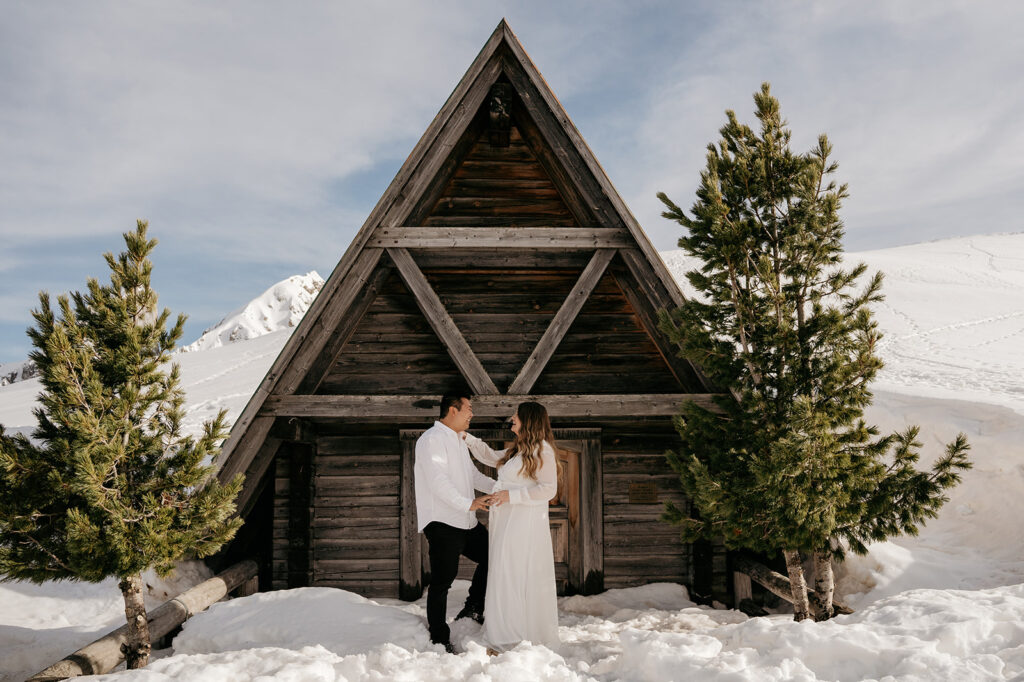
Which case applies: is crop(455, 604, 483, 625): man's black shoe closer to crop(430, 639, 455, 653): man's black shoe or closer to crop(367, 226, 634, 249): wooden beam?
crop(430, 639, 455, 653): man's black shoe

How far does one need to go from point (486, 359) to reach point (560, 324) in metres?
1.28

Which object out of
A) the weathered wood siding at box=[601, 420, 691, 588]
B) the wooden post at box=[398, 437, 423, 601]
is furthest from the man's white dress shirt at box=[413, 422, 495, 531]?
the weathered wood siding at box=[601, 420, 691, 588]

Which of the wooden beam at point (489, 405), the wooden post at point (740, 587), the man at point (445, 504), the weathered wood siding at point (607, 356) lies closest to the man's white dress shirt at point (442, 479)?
the man at point (445, 504)

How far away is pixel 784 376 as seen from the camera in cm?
497

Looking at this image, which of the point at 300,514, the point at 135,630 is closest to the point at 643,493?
the point at 300,514

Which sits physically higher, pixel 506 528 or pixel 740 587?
pixel 506 528

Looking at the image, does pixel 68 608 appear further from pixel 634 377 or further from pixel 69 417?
pixel 634 377

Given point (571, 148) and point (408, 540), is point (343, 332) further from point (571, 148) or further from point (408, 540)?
point (571, 148)

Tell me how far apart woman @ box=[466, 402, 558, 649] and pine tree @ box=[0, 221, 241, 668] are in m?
2.15

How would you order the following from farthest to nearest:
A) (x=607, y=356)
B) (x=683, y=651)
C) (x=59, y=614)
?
1. (x=59, y=614)
2. (x=607, y=356)
3. (x=683, y=651)

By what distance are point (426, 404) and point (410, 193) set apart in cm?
212

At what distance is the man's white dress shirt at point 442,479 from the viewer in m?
4.89

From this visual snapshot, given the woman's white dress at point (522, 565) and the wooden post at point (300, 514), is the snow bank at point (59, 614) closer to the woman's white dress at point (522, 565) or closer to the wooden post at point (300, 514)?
the wooden post at point (300, 514)

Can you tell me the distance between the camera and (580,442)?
7.28 m
